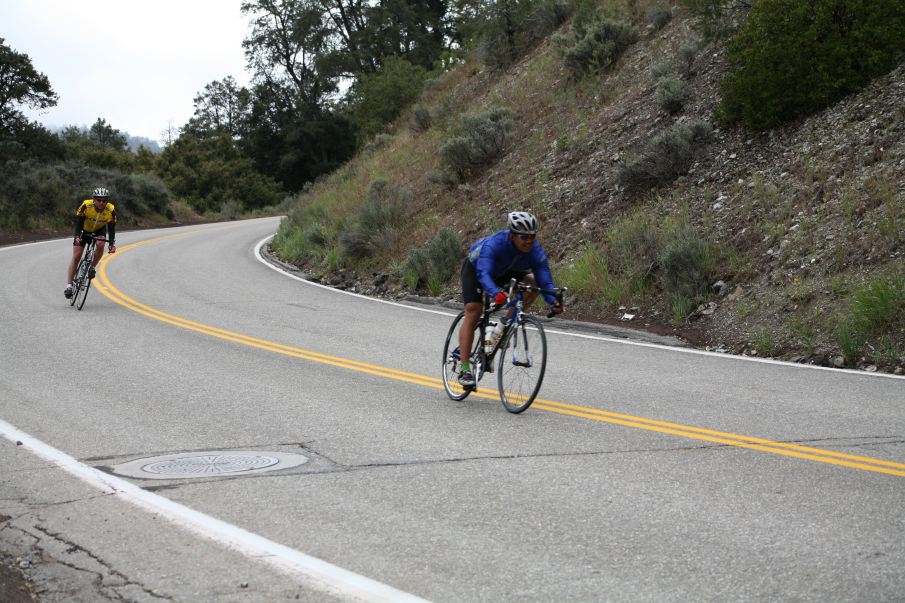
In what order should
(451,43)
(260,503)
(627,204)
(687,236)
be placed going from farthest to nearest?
(451,43), (627,204), (687,236), (260,503)

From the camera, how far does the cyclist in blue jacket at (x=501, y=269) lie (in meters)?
8.32

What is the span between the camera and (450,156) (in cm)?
2434

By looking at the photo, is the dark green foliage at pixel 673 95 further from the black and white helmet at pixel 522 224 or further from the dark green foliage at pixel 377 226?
the black and white helmet at pixel 522 224

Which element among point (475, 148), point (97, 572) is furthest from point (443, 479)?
point (475, 148)

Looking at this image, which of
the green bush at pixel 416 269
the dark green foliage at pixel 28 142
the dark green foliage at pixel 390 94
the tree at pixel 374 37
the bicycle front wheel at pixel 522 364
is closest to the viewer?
the bicycle front wheel at pixel 522 364

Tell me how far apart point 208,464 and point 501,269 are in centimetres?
328

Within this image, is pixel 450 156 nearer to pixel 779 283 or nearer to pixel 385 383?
pixel 779 283

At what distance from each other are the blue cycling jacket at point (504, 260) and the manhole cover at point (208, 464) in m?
2.52

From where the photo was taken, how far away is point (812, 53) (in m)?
16.4

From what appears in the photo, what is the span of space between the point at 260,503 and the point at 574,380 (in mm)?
4937

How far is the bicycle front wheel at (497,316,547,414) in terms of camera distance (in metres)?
8.41

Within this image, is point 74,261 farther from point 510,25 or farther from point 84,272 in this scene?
point 510,25

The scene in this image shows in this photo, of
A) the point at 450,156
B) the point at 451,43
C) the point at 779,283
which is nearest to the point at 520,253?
the point at 779,283

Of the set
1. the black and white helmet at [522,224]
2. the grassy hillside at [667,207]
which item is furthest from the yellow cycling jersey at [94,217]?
the black and white helmet at [522,224]
